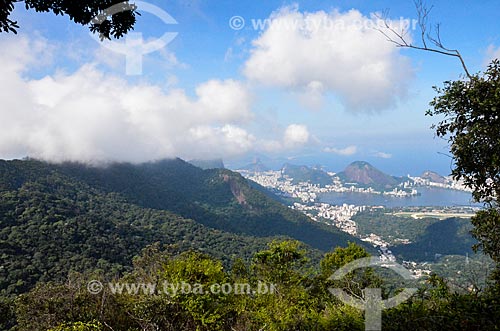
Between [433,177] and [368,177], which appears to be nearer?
[433,177]

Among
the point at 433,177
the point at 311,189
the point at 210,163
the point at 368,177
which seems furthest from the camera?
the point at 210,163

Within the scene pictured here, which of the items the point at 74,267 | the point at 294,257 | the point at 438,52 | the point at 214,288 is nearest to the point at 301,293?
the point at 294,257

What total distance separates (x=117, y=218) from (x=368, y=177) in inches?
5122

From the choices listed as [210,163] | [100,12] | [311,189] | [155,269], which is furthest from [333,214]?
[100,12]

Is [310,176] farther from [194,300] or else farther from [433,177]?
[194,300]

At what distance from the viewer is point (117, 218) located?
40156 mm

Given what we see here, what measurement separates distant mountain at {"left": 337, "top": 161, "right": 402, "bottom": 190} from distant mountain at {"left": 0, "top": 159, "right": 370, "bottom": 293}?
87.7 meters

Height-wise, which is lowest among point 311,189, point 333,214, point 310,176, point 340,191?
point 333,214

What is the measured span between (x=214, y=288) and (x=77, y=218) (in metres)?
24.8

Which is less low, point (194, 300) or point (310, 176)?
point (310, 176)

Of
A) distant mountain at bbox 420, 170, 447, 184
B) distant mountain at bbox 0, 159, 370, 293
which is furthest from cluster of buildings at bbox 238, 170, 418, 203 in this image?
distant mountain at bbox 0, 159, 370, 293

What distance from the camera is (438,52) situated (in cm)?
293

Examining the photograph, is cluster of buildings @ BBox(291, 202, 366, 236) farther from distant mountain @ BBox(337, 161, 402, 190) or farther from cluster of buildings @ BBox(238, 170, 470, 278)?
distant mountain @ BBox(337, 161, 402, 190)

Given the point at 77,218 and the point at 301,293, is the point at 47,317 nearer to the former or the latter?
the point at 301,293
